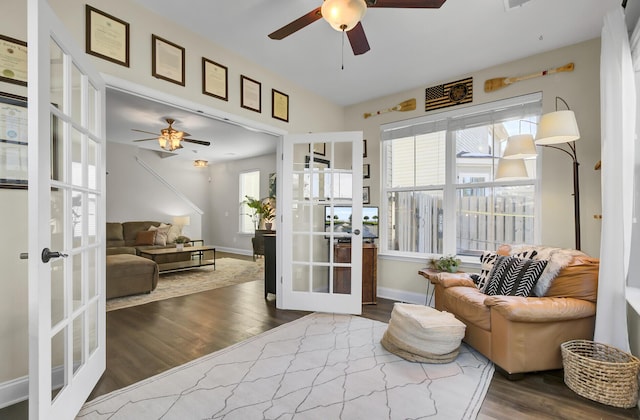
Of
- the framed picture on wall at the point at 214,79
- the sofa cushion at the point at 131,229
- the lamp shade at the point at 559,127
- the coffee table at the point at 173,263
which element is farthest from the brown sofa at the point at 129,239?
the lamp shade at the point at 559,127

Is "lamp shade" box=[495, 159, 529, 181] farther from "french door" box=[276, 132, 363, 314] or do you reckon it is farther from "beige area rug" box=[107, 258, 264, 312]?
"beige area rug" box=[107, 258, 264, 312]

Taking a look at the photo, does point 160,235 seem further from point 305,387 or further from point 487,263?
point 487,263

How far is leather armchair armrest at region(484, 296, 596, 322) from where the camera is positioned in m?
2.04

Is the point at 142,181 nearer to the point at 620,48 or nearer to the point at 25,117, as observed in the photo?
the point at 25,117

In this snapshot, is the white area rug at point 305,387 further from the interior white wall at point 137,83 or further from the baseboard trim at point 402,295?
the baseboard trim at point 402,295

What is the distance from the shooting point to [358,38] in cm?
213

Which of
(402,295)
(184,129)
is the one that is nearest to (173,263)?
(184,129)

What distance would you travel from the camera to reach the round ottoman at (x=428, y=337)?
2.30 meters

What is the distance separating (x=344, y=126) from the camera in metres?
4.61

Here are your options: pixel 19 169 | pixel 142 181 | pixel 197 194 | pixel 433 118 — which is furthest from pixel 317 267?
pixel 197 194

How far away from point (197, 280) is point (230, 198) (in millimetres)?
3867

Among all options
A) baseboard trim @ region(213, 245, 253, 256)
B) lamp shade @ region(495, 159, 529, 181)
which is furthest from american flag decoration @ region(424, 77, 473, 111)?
baseboard trim @ region(213, 245, 253, 256)

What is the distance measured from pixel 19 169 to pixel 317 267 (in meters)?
2.63

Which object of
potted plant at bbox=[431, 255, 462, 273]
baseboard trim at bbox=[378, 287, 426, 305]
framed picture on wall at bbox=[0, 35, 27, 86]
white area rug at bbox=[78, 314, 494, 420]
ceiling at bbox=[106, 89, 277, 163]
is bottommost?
white area rug at bbox=[78, 314, 494, 420]
